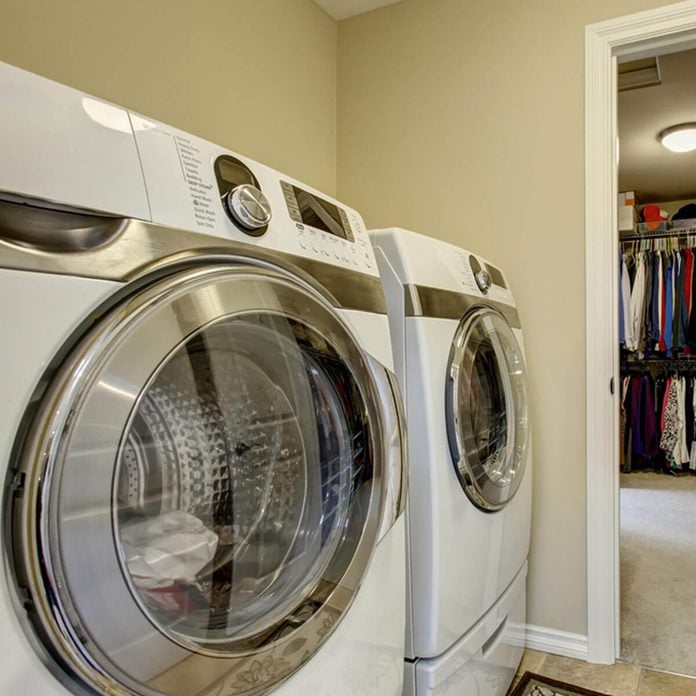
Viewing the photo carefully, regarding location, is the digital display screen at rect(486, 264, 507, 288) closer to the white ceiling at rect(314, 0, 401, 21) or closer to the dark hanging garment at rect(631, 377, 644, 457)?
the white ceiling at rect(314, 0, 401, 21)

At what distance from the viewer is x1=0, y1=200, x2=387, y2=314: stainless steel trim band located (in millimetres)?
483

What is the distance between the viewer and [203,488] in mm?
676

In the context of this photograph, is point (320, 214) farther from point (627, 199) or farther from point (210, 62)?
point (627, 199)

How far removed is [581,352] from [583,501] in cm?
47

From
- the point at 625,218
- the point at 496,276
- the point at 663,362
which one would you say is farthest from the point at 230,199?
the point at 663,362

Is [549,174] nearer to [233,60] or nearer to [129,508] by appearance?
[233,60]

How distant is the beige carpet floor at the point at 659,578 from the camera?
1803 mm

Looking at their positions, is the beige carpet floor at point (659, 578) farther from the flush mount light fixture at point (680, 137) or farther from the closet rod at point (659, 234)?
the flush mount light fixture at point (680, 137)

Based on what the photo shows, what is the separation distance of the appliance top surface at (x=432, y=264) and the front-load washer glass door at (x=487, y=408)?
0.07 m

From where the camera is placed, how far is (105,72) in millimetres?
1322

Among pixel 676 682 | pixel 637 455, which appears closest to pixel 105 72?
pixel 676 682

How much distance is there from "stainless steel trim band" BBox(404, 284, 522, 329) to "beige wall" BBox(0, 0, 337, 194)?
85 cm

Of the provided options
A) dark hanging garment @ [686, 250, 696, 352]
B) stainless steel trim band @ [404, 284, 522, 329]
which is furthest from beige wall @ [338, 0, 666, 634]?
dark hanging garment @ [686, 250, 696, 352]

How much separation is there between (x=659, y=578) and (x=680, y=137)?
2.62 m
